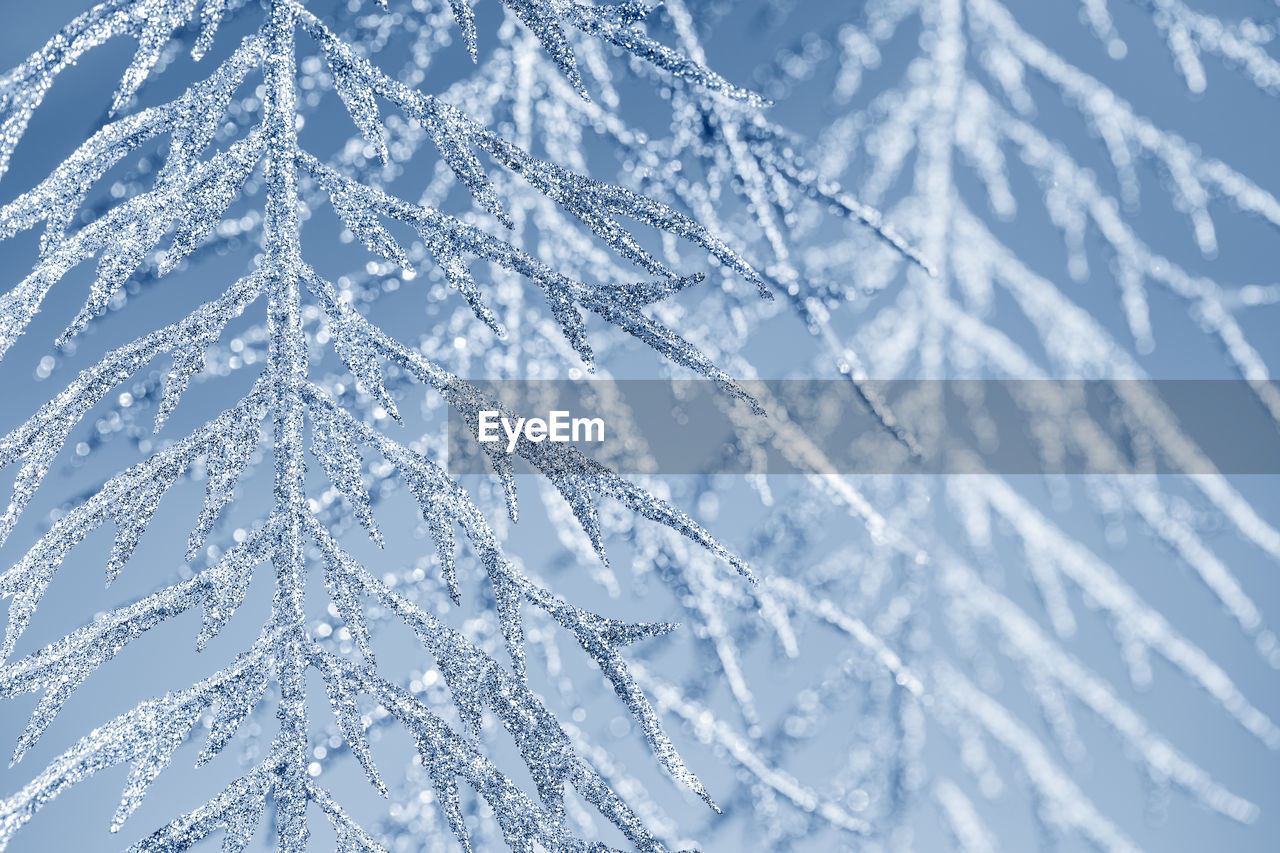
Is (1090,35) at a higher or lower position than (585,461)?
higher

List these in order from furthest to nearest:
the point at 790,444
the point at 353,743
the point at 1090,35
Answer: the point at 1090,35 < the point at 790,444 < the point at 353,743

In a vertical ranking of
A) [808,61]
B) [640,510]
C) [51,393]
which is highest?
[808,61]

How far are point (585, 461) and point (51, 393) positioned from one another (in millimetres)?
334

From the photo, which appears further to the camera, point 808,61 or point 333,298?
point 808,61


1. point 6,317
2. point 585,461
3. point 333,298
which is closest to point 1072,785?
point 585,461

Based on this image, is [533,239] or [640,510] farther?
[533,239]

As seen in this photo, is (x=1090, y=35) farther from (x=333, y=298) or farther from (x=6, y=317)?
(x=6, y=317)

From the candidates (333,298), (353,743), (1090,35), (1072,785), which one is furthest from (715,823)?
(1090,35)

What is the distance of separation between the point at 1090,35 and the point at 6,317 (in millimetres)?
634

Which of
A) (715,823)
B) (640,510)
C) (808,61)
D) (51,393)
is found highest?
(808,61)

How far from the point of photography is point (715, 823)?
674mm

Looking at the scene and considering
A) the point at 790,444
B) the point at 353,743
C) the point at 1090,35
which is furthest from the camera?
the point at 1090,35

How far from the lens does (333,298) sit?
1.44 ft

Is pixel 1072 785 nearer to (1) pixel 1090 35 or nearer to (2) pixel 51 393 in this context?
(1) pixel 1090 35
